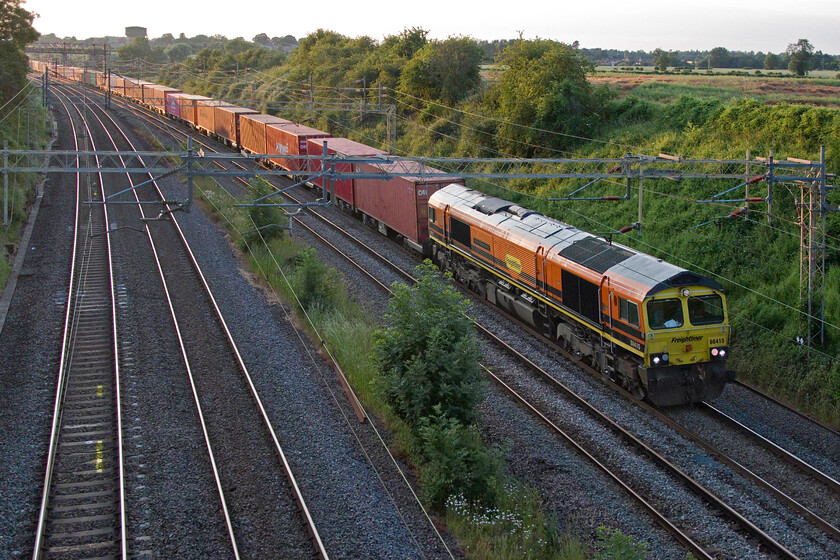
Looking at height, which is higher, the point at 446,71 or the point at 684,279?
the point at 446,71

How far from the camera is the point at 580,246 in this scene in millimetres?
18031

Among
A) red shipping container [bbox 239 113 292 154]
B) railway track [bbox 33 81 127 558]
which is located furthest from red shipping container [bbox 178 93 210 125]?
railway track [bbox 33 81 127 558]

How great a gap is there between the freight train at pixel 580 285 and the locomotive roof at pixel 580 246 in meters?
0.02

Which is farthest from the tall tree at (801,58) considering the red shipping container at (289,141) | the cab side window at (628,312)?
the cab side window at (628,312)

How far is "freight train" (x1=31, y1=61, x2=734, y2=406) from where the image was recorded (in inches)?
600

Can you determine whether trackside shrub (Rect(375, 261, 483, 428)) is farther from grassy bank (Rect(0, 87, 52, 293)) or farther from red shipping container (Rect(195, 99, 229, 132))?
red shipping container (Rect(195, 99, 229, 132))

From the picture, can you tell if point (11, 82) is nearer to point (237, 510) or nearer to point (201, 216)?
point (201, 216)

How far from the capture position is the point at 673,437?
1438 centimetres

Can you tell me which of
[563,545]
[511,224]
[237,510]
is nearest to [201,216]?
[511,224]

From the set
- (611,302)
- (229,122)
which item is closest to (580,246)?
(611,302)

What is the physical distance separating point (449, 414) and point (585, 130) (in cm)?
2631

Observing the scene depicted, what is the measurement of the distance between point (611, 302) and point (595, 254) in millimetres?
1659

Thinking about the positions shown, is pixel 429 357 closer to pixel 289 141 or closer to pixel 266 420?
pixel 266 420

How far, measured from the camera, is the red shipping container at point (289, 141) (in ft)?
121
